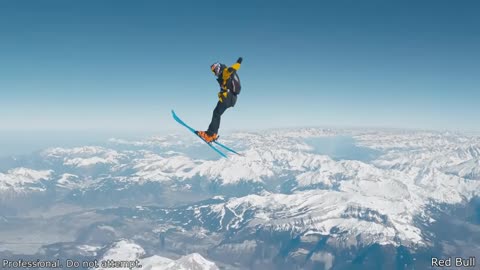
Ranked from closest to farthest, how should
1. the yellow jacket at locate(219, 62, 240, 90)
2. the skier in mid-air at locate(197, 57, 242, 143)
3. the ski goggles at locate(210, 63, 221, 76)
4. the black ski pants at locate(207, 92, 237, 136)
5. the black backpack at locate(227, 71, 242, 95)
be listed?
the yellow jacket at locate(219, 62, 240, 90)
the skier in mid-air at locate(197, 57, 242, 143)
the ski goggles at locate(210, 63, 221, 76)
the black backpack at locate(227, 71, 242, 95)
the black ski pants at locate(207, 92, 237, 136)

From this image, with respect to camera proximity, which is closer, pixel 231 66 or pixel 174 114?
pixel 231 66

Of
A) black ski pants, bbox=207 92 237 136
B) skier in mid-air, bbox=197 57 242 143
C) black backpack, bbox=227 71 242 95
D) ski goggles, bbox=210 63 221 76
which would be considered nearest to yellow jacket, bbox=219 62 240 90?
skier in mid-air, bbox=197 57 242 143

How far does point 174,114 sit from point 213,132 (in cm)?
923

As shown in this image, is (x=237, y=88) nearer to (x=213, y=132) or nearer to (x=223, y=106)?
(x=223, y=106)

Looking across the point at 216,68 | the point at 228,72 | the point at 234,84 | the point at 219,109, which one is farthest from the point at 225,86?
the point at 219,109

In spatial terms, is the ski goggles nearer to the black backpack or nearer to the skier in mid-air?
the skier in mid-air

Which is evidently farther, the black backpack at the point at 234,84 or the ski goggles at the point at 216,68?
the black backpack at the point at 234,84

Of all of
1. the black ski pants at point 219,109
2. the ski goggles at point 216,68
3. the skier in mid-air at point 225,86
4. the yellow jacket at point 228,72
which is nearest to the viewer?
the yellow jacket at point 228,72

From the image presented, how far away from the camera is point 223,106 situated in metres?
25.3

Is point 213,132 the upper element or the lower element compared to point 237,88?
lower

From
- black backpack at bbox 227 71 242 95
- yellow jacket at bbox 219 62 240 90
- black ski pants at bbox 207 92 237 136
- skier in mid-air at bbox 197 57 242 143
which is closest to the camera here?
yellow jacket at bbox 219 62 240 90

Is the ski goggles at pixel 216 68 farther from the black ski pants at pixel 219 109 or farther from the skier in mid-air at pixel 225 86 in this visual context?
the black ski pants at pixel 219 109

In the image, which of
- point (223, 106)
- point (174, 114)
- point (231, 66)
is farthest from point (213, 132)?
point (174, 114)

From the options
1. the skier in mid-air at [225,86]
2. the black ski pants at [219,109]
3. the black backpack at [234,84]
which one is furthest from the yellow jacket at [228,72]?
the black ski pants at [219,109]
